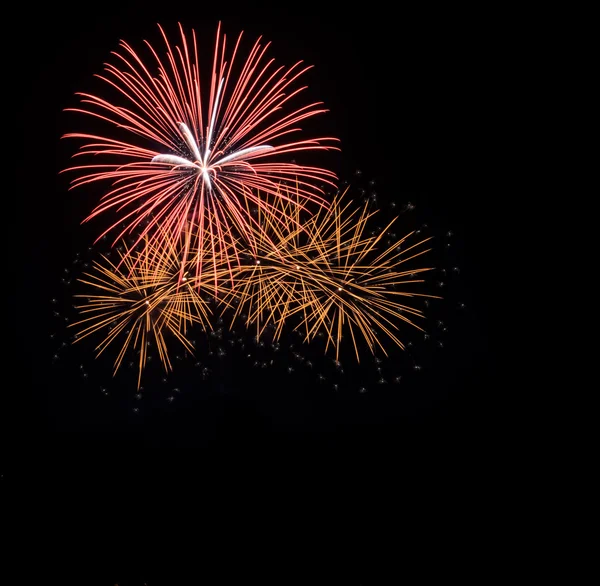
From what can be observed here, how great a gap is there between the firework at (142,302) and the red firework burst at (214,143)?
0.78ft

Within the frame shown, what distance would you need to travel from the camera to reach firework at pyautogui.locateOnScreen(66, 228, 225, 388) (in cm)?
358

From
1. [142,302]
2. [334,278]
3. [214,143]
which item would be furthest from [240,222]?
[142,302]

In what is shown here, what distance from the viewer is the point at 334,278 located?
11.2 feet

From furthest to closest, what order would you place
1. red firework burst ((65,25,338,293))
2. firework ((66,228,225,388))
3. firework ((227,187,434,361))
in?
firework ((66,228,225,388))
firework ((227,187,434,361))
red firework burst ((65,25,338,293))

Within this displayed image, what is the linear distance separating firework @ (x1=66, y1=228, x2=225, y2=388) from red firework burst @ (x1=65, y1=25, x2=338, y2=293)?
0.78 ft

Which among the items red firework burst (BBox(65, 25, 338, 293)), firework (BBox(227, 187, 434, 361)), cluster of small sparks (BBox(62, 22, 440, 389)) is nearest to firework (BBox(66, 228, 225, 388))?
cluster of small sparks (BBox(62, 22, 440, 389))

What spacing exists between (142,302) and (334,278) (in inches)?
57.7

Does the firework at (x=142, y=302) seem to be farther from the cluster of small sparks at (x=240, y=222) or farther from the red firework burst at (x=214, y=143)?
the red firework burst at (x=214, y=143)

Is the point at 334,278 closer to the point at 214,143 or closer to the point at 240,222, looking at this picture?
the point at 240,222

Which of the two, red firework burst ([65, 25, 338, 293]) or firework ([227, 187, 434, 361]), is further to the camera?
firework ([227, 187, 434, 361])

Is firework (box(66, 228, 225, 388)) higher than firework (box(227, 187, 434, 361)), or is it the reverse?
firework (box(66, 228, 225, 388))

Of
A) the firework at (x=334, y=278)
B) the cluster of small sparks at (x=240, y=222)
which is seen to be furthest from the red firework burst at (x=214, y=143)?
the firework at (x=334, y=278)

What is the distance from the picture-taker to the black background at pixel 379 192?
3.23 meters

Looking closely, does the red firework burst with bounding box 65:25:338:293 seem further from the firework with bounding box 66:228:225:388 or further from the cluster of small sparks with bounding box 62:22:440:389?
the firework with bounding box 66:228:225:388
